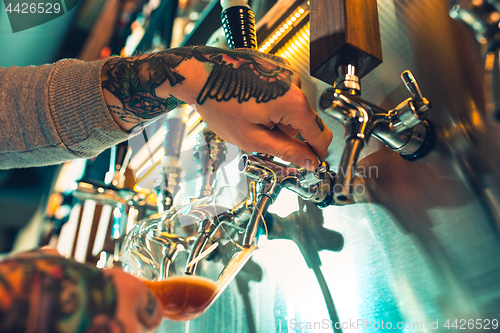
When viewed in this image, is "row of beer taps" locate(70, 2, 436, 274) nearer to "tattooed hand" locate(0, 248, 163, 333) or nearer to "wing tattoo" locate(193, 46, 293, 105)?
"wing tattoo" locate(193, 46, 293, 105)

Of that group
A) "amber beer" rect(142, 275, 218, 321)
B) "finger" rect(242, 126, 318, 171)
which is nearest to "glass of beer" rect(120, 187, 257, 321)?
"amber beer" rect(142, 275, 218, 321)

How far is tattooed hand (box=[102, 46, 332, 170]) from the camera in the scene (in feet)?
1.53

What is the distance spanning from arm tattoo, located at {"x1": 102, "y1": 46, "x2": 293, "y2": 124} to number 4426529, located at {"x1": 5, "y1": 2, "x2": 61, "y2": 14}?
1.35 m

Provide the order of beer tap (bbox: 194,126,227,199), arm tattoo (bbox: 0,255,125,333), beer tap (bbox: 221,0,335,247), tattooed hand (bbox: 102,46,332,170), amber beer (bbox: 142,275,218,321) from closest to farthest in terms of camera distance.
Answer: arm tattoo (bbox: 0,255,125,333) → amber beer (bbox: 142,275,218,321) → tattooed hand (bbox: 102,46,332,170) → beer tap (bbox: 221,0,335,247) → beer tap (bbox: 194,126,227,199)

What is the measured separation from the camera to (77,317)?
187 mm

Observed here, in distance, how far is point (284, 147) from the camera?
19.7 inches

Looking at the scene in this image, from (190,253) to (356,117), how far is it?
0.29m

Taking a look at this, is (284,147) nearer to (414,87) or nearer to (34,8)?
(414,87)

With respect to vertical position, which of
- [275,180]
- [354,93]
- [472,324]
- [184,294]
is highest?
[354,93]

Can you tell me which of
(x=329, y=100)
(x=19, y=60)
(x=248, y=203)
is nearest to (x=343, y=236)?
(x=248, y=203)

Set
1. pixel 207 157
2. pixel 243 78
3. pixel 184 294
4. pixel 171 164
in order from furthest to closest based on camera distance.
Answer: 1. pixel 171 164
2. pixel 207 157
3. pixel 243 78
4. pixel 184 294

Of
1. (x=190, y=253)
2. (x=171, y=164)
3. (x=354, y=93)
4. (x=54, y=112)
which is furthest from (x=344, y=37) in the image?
(x=171, y=164)

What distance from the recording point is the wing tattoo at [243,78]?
1.52 ft

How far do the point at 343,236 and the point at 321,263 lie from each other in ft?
0.25
